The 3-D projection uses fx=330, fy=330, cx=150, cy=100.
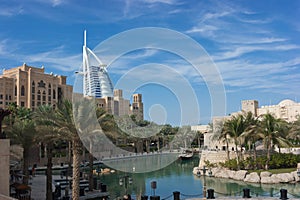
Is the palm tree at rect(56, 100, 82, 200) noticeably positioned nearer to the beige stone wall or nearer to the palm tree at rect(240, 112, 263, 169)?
the beige stone wall

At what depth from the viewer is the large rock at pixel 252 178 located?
2181cm

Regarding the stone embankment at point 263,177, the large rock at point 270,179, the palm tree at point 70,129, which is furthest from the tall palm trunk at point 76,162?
the large rock at point 270,179

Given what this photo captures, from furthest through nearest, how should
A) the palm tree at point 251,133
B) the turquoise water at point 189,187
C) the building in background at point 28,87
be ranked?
the building in background at point 28,87
the palm tree at point 251,133
the turquoise water at point 189,187

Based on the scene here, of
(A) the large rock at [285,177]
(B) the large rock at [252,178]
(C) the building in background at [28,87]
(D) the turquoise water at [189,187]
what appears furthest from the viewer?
(C) the building in background at [28,87]

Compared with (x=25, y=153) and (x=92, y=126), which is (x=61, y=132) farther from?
(x=25, y=153)

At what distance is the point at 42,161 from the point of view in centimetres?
3659

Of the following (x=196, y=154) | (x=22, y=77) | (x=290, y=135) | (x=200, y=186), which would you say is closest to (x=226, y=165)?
(x=200, y=186)

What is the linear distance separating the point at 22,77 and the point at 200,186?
48.1 metres

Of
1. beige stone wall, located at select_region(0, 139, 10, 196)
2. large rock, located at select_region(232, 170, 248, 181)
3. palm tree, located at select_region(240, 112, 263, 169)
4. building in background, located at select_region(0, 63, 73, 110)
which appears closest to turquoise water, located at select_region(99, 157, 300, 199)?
large rock, located at select_region(232, 170, 248, 181)

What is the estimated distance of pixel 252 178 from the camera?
22062 millimetres

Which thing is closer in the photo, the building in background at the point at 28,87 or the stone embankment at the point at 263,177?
the stone embankment at the point at 263,177

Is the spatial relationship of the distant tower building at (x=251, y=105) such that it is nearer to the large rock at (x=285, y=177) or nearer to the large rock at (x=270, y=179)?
the large rock at (x=285, y=177)

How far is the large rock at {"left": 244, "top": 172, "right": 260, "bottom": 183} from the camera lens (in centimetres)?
2181

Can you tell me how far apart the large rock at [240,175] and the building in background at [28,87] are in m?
41.3
